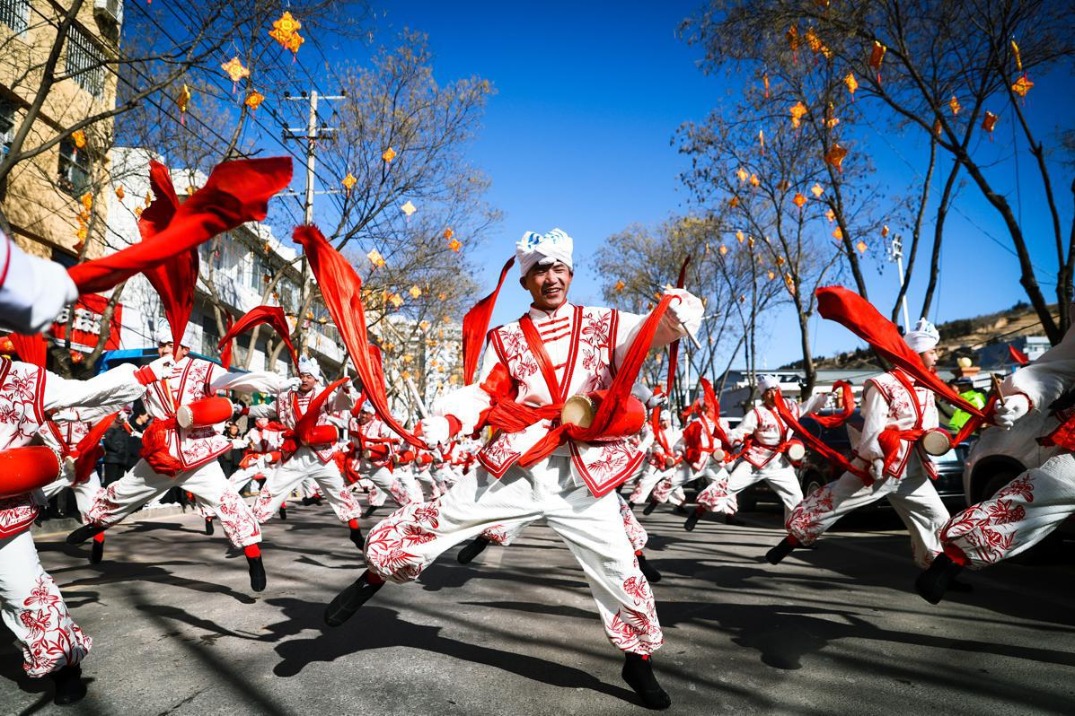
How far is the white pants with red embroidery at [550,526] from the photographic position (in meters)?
3.22

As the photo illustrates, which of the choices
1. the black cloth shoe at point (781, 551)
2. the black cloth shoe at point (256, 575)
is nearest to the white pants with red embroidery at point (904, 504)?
the black cloth shoe at point (781, 551)

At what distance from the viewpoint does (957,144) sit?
8820mm

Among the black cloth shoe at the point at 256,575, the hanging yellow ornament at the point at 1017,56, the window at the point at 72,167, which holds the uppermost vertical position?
the hanging yellow ornament at the point at 1017,56

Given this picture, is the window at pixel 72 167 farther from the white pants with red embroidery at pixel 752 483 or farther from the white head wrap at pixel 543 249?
the white head wrap at pixel 543 249

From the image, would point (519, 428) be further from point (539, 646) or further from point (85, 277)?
point (85, 277)

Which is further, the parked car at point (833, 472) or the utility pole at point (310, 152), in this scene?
the utility pole at point (310, 152)

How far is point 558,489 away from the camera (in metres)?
3.36

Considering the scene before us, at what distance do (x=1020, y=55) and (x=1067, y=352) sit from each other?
713cm

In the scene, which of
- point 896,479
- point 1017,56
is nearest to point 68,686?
point 896,479

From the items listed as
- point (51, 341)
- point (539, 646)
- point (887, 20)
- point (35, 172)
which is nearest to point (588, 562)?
point (539, 646)

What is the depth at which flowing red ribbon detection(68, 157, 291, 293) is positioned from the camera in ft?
6.97

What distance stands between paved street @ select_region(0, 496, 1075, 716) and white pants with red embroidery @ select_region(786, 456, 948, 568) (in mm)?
454

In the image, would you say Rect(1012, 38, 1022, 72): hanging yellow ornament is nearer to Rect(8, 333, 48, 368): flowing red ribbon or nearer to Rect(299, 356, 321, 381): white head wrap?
Rect(299, 356, 321, 381): white head wrap

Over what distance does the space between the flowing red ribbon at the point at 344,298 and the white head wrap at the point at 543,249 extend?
80 cm
